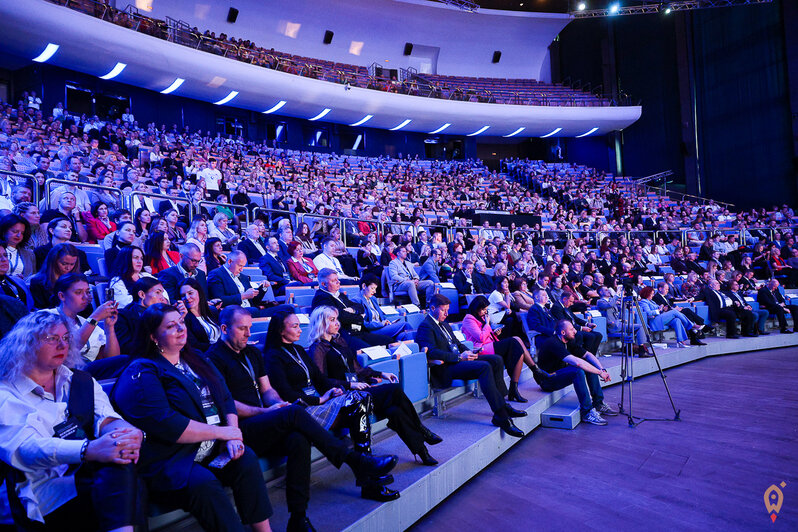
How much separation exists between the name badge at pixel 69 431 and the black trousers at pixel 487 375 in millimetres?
2327

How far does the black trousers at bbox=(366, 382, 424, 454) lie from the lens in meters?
2.64

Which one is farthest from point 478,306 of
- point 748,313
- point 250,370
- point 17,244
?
point 748,313

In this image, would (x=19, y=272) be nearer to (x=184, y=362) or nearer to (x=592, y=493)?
(x=184, y=362)

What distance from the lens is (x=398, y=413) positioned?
8.71 feet

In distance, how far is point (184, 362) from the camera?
205 centimetres

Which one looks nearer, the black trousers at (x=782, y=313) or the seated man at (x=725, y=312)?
the seated man at (x=725, y=312)

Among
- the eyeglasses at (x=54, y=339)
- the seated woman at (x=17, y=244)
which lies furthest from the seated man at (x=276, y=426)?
the seated woman at (x=17, y=244)

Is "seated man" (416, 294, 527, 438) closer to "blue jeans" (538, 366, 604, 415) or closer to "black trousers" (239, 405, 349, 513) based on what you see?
"blue jeans" (538, 366, 604, 415)

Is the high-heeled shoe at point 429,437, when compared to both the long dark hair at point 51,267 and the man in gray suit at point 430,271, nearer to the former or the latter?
the long dark hair at point 51,267

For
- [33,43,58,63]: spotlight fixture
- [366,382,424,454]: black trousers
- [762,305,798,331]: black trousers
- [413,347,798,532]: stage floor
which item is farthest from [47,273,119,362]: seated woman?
[33,43,58,63]: spotlight fixture

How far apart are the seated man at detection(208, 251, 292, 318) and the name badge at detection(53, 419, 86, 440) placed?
2.15 metres

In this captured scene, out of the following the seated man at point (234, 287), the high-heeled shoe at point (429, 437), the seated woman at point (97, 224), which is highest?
the seated woman at point (97, 224)

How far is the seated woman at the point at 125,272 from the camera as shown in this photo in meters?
2.89

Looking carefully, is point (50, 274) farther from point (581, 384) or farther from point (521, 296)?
point (521, 296)
